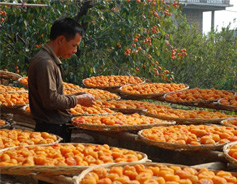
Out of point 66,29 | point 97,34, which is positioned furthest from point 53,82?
point 97,34

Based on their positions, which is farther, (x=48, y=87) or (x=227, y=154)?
(x=48, y=87)

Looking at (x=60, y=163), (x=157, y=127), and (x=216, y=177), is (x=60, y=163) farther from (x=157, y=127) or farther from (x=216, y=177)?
(x=157, y=127)

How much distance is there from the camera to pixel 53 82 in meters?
3.27

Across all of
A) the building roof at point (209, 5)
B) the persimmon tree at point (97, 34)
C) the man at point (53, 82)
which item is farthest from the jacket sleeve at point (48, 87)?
the building roof at point (209, 5)

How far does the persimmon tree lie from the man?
175 inches

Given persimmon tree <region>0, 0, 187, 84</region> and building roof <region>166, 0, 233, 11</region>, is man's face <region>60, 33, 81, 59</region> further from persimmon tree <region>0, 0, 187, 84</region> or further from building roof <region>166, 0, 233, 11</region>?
building roof <region>166, 0, 233, 11</region>

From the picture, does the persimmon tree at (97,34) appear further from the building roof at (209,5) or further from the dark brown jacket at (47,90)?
the building roof at (209,5)

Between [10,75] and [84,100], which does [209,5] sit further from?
[84,100]

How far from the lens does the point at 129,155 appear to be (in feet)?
8.86

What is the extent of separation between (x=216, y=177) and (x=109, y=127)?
1522 millimetres

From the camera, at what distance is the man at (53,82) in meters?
3.25

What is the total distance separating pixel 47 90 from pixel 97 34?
5486mm

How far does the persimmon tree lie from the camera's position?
802cm

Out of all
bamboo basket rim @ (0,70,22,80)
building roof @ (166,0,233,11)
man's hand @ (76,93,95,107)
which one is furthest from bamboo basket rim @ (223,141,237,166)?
building roof @ (166,0,233,11)
